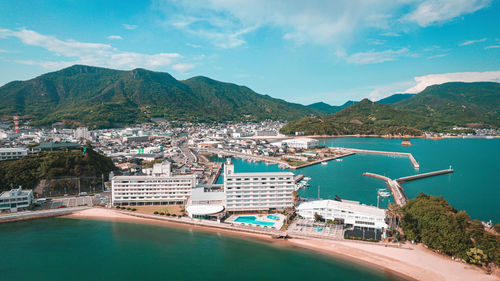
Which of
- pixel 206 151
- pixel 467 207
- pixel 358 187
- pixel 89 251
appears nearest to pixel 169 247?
pixel 89 251

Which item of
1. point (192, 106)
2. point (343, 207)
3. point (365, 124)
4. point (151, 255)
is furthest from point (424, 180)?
point (192, 106)

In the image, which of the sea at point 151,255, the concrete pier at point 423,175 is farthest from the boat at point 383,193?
the concrete pier at point 423,175

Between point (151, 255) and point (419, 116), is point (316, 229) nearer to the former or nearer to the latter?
point (151, 255)

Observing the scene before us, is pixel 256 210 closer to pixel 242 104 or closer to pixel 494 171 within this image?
pixel 494 171

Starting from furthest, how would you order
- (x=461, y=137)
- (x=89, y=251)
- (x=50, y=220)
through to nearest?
(x=461, y=137) → (x=50, y=220) → (x=89, y=251)

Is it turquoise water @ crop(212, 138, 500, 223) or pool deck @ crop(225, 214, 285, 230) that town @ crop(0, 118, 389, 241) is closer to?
pool deck @ crop(225, 214, 285, 230)
